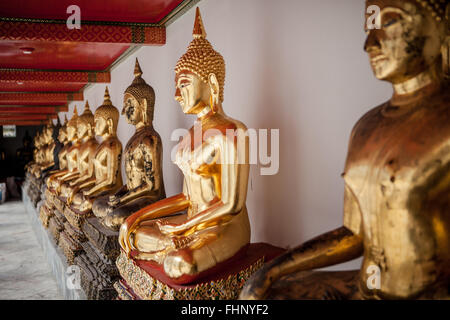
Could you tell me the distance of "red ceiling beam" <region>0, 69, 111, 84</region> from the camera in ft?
18.4

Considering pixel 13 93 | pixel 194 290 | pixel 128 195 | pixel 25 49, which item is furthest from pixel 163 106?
pixel 13 93

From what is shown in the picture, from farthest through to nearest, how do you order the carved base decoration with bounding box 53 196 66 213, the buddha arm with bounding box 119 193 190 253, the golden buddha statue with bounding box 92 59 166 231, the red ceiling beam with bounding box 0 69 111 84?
the red ceiling beam with bounding box 0 69 111 84, the carved base decoration with bounding box 53 196 66 213, the golden buddha statue with bounding box 92 59 166 231, the buddha arm with bounding box 119 193 190 253

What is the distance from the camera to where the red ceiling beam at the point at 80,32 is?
3.40m

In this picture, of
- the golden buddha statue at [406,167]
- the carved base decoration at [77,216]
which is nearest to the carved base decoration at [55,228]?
the carved base decoration at [77,216]

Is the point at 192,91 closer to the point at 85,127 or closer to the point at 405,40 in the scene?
the point at 405,40

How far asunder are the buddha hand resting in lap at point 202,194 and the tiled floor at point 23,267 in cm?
264

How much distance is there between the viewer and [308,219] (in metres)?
2.11

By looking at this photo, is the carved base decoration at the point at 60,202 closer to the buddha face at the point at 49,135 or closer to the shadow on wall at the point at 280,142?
the shadow on wall at the point at 280,142

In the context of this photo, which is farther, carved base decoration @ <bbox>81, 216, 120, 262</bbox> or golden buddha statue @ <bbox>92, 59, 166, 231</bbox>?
golden buddha statue @ <bbox>92, 59, 166, 231</bbox>

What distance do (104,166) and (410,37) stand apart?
3.18m

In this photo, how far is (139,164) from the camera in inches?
123

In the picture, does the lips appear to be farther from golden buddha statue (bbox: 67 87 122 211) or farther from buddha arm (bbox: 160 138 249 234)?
golden buddha statue (bbox: 67 87 122 211)

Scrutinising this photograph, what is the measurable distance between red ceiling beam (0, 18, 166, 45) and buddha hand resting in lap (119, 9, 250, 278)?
1573 millimetres

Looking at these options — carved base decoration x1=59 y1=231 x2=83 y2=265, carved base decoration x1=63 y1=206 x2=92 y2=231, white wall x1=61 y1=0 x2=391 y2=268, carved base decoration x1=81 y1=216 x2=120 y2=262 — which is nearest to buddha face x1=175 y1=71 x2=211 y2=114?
white wall x1=61 y1=0 x2=391 y2=268
